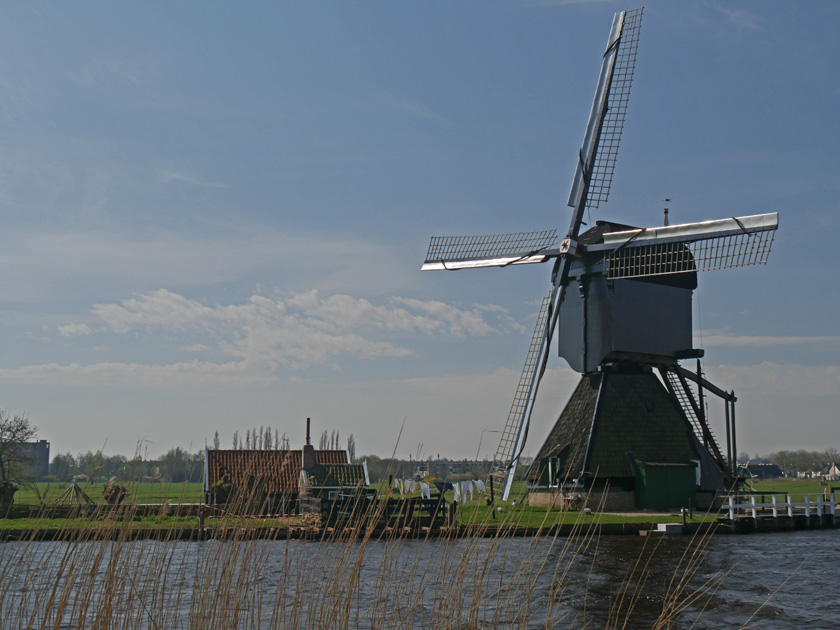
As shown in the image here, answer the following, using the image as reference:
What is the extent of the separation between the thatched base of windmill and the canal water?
3644 millimetres

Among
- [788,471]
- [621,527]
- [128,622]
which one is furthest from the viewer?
[788,471]

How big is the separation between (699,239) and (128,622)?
832 inches

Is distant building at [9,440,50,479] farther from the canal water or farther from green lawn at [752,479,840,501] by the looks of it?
green lawn at [752,479,840,501]

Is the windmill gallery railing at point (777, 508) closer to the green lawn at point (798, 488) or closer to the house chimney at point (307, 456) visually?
the green lawn at point (798, 488)

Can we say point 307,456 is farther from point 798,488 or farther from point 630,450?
point 798,488

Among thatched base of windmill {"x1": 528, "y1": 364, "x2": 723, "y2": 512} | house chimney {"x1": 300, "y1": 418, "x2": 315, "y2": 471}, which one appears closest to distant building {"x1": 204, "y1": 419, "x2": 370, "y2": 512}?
house chimney {"x1": 300, "y1": 418, "x2": 315, "y2": 471}

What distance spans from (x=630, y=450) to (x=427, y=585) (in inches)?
741

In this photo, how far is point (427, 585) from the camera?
290 inches

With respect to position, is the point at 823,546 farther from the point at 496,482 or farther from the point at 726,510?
the point at 496,482

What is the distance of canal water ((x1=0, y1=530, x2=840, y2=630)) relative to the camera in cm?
475

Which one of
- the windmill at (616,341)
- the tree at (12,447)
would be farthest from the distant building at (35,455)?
the windmill at (616,341)

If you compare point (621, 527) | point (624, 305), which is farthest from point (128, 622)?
point (624, 305)

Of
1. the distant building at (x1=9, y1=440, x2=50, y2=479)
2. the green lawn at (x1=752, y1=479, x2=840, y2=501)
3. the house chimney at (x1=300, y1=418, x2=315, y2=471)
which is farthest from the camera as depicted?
the green lawn at (x1=752, y1=479, x2=840, y2=501)

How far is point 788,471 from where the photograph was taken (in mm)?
121562
